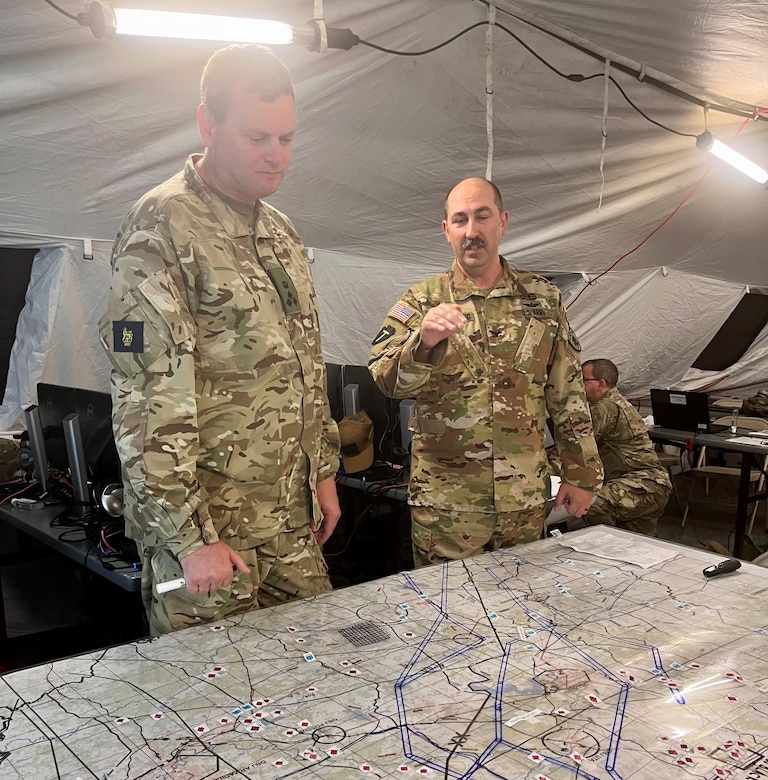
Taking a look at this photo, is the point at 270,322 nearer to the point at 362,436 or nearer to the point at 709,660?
the point at 709,660

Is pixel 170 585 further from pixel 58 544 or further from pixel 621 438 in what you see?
pixel 621 438

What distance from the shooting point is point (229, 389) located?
1.58m

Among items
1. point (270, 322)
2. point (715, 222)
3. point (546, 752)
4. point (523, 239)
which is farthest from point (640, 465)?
point (546, 752)

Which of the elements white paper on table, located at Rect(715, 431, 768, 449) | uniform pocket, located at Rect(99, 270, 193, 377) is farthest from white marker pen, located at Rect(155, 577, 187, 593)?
white paper on table, located at Rect(715, 431, 768, 449)

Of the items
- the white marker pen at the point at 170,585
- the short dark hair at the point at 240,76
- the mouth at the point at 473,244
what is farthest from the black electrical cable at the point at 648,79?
the white marker pen at the point at 170,585

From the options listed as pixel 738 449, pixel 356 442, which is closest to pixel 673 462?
pixel 738 449

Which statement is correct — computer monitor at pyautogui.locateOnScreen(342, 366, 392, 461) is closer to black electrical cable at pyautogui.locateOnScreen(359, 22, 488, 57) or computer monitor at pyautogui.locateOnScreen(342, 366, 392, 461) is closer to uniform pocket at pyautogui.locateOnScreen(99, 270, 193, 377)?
black electrical cable at pyautogui.locateOnScreen(359, 22, 488, 57)

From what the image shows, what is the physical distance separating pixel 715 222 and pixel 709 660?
Result: 200 inches

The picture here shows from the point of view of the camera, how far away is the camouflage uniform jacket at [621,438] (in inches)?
177

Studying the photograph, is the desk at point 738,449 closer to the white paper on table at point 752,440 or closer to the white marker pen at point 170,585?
the white paper on table at point 752,440

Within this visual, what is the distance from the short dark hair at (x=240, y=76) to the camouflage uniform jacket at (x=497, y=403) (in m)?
0.77

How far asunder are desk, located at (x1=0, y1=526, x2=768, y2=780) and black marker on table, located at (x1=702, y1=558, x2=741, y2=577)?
8 centimetres

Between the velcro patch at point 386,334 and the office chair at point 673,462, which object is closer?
the velcro patch at point 386,334

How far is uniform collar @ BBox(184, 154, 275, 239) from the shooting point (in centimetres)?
163
